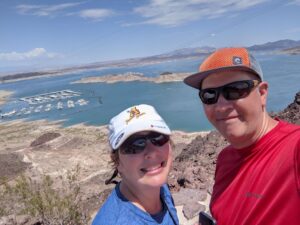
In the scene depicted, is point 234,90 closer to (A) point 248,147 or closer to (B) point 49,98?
(A) point 248,147

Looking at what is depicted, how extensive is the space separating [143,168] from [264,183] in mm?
823

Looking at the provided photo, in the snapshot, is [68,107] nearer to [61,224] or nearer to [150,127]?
[61,224]

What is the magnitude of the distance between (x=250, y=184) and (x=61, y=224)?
24.9ft

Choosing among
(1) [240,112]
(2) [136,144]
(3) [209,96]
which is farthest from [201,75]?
(2) [136,144]

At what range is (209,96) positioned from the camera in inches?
97.3

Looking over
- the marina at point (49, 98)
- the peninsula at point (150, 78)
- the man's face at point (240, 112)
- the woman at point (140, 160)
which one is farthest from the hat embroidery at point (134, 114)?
the peninsula at point (150, 78)

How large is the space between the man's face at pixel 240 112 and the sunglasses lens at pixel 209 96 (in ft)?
0.11

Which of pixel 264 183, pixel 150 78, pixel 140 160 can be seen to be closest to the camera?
pixel 264 183

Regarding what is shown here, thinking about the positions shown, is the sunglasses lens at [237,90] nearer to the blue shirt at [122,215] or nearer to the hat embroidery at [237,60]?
the hat embroidery at [237,60]

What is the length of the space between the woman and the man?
393mm

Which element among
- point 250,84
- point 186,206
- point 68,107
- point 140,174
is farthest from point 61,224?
point 68,107

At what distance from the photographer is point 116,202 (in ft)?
7.78

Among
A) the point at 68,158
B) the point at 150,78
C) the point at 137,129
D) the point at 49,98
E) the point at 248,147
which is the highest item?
the point at 137,129

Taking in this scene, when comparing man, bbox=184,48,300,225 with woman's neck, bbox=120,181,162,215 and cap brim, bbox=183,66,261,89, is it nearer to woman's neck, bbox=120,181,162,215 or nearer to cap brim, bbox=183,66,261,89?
cap brim, bbox=183,66,261,89
